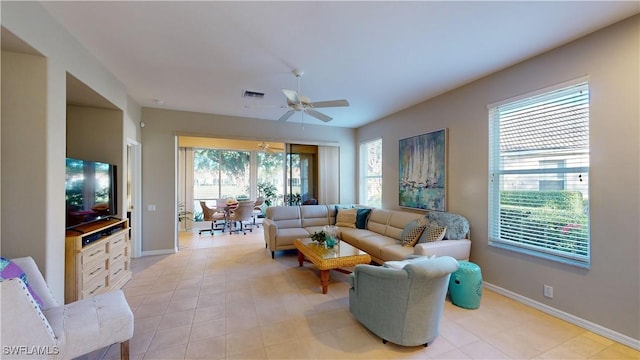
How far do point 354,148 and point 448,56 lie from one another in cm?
387

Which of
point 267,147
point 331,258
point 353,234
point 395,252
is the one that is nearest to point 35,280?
point 331,258

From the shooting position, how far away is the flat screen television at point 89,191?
8.36 ft

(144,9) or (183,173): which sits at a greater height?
(144,9)

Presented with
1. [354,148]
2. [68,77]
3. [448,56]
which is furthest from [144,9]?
[354,148]

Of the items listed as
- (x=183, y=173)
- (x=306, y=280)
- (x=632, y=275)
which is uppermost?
(x=183, y=173)

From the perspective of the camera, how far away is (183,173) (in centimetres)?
773

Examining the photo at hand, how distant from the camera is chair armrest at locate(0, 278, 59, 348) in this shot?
1.40 m

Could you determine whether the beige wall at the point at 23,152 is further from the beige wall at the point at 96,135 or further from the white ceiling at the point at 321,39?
the beige wall at the point at 96,135

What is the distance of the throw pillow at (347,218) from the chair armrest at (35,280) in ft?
13.8

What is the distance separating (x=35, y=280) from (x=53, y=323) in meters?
0.44

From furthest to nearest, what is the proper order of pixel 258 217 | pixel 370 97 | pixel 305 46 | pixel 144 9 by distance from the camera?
pixel 258 217 → pixel 370 97 → pixel 305 46 → pixel 144 9

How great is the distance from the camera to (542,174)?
2803mm

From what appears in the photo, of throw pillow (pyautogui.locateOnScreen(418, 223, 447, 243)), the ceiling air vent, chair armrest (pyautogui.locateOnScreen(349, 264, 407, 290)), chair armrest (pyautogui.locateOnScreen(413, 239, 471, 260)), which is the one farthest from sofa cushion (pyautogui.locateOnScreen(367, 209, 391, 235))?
the ceiling air vent

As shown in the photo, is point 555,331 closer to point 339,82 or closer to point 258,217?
point 339,82
